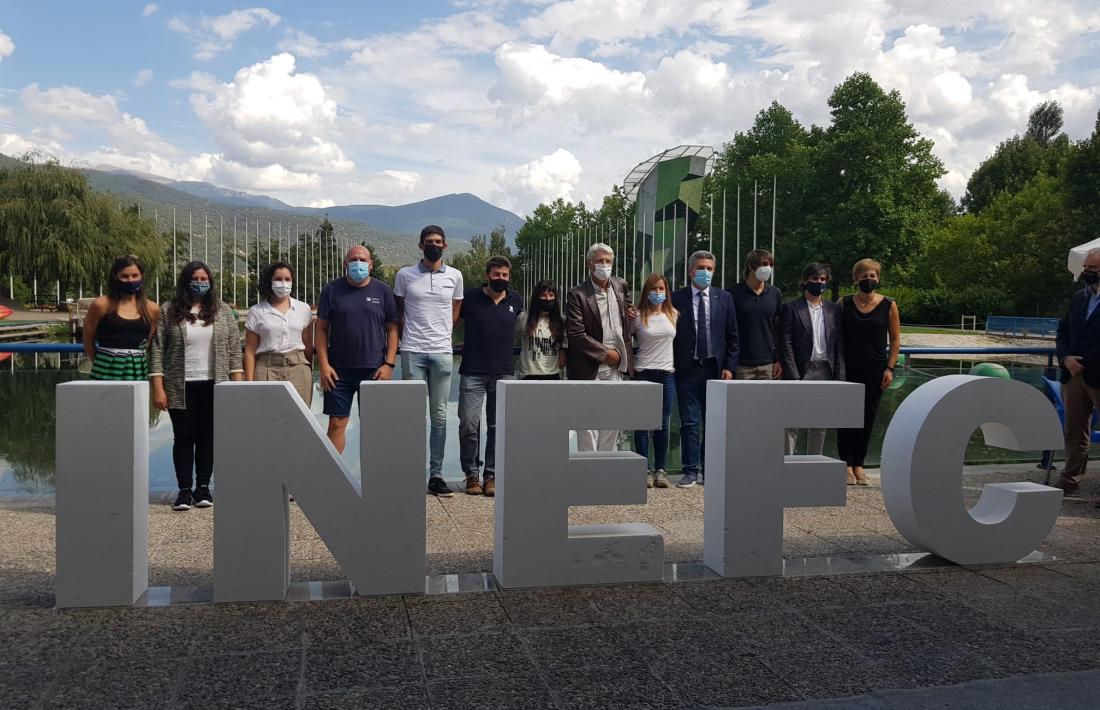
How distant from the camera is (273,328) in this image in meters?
6.58

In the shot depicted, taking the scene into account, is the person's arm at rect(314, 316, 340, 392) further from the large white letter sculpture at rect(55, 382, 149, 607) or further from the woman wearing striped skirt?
the large white letter sculpture at rect(55, 382, 149, 607)

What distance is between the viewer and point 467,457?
23.3 ft

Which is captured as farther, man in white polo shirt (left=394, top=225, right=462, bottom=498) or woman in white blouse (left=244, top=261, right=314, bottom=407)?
man in white polo shirt (left=394, top=225, right=462, bottom=498)

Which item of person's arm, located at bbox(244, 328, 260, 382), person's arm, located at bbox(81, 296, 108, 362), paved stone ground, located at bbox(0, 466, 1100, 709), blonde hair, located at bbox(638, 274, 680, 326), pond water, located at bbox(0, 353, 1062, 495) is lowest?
paved stone ground, located at bbox(0, 466, 1100, 709)

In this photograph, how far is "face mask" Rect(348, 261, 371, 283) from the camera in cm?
669

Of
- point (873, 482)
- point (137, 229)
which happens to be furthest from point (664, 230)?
point (873, 482)

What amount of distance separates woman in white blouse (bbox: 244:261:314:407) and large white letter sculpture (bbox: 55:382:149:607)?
241 centimetres

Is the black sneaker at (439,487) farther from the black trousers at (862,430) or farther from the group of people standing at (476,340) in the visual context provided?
the black trousers at (862,430)

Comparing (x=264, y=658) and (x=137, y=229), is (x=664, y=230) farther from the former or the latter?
(x=264, y=658)

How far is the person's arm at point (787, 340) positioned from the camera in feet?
24.6

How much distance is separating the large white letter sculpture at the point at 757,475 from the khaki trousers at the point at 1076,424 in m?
3.58

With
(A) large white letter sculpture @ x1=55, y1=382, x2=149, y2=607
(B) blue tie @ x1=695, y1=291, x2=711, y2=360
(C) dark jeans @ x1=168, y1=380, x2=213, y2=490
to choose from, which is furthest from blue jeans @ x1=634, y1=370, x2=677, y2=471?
(A) large white letter sculpture @ x1=55, y1=382, x2=149, y2=607

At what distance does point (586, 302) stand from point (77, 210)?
46.8 meters

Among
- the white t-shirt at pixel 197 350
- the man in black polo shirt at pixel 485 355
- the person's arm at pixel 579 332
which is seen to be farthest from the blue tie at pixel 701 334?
the white t-shirt at pixel 197 350
